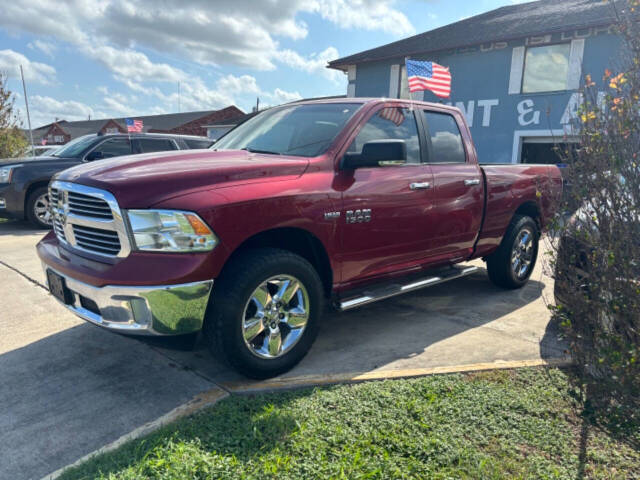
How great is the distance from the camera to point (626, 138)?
216 cm

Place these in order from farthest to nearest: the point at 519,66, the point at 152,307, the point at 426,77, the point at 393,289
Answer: the point at 519,66 < the point at 426,77 < the point at 393,289 < the point at 152,307

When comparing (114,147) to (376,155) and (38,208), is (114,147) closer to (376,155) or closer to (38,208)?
(38,208)

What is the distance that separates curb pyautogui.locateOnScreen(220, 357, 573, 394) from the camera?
3084mm

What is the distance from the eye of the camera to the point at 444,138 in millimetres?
4648

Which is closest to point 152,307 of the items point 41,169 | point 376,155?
point 376,155

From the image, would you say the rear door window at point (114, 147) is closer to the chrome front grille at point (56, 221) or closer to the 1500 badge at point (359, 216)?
the chrome front grille at point (56, 221)

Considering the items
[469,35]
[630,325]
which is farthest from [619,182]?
[469,35]

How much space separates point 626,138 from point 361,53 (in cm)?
1878

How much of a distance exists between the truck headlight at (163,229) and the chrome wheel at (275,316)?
0.54 metres

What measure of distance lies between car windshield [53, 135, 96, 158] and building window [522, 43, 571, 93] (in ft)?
41.2

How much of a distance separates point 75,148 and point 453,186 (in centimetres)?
772

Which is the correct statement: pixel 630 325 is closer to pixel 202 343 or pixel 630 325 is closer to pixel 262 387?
pixel 262 387

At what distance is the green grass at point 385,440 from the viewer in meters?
2.26

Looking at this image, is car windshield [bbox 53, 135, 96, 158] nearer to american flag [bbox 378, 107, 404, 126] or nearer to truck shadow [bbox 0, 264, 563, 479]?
truck shadow [bbox 0, 264, 563, 479]
